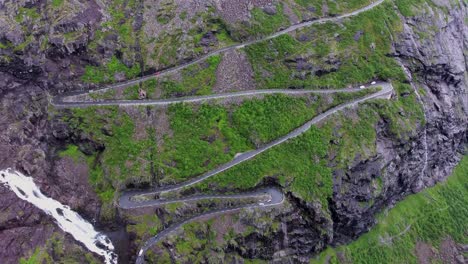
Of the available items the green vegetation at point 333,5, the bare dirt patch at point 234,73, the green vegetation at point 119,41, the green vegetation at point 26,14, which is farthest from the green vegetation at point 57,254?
the green vegetation at point 333,5

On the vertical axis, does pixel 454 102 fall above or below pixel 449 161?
above

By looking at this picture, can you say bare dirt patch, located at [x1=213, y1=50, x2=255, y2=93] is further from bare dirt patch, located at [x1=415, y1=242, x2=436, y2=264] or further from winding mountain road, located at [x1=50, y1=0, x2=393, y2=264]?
bare dirt patch, located at [x1=415, y1=242, x2=436, y2=264]

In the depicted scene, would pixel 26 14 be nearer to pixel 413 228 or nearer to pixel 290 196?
pixel 290 196

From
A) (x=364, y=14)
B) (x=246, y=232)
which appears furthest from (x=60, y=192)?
(x=364, y=14)

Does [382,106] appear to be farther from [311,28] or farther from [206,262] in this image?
[206,262]

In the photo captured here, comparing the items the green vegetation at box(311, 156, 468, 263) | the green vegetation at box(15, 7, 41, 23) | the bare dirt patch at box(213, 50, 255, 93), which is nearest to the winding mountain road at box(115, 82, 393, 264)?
the bare dirt patch at box(213, 50, 255, 93)
